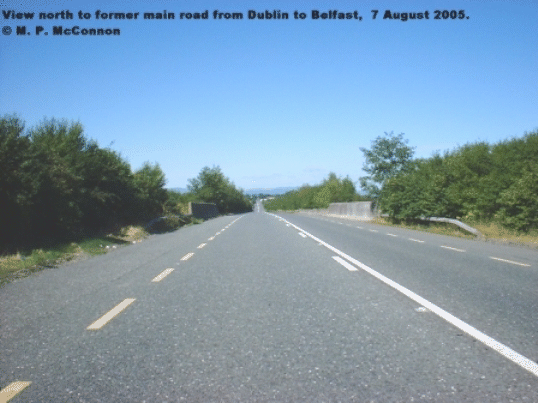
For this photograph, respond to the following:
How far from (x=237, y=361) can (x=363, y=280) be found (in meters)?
4.48

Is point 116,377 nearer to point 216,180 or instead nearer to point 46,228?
point 46,228

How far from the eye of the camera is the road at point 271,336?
3297 mm

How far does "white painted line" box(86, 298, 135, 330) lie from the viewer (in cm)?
497

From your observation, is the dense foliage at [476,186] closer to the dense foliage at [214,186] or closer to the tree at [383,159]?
the tree at [383,159]

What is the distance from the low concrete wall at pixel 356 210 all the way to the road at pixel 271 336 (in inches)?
1396

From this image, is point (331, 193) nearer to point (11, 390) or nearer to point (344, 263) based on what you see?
point (344, 263)

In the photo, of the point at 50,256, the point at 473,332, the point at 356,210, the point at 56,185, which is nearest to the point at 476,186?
the point at 56,185

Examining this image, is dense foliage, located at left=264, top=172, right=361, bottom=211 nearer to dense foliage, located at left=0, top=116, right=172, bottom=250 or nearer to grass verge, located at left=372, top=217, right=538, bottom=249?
grass verge, located at left=372, top=217, right=538, bottom=249

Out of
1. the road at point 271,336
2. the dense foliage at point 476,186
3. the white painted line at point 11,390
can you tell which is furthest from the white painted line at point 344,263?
the dense foliage at point 476,186

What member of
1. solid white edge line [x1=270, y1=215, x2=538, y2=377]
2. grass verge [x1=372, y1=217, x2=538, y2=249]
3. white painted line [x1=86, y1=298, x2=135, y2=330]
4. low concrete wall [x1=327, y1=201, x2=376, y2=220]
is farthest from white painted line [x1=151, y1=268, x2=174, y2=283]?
low concrete wall [x1=327, y1=201, x2=376, y2=220]

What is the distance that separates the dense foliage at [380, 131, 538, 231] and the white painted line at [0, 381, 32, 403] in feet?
61.1

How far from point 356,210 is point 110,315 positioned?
152 ft

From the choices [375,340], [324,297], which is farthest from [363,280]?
[375,340]

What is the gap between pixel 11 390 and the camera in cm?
327
